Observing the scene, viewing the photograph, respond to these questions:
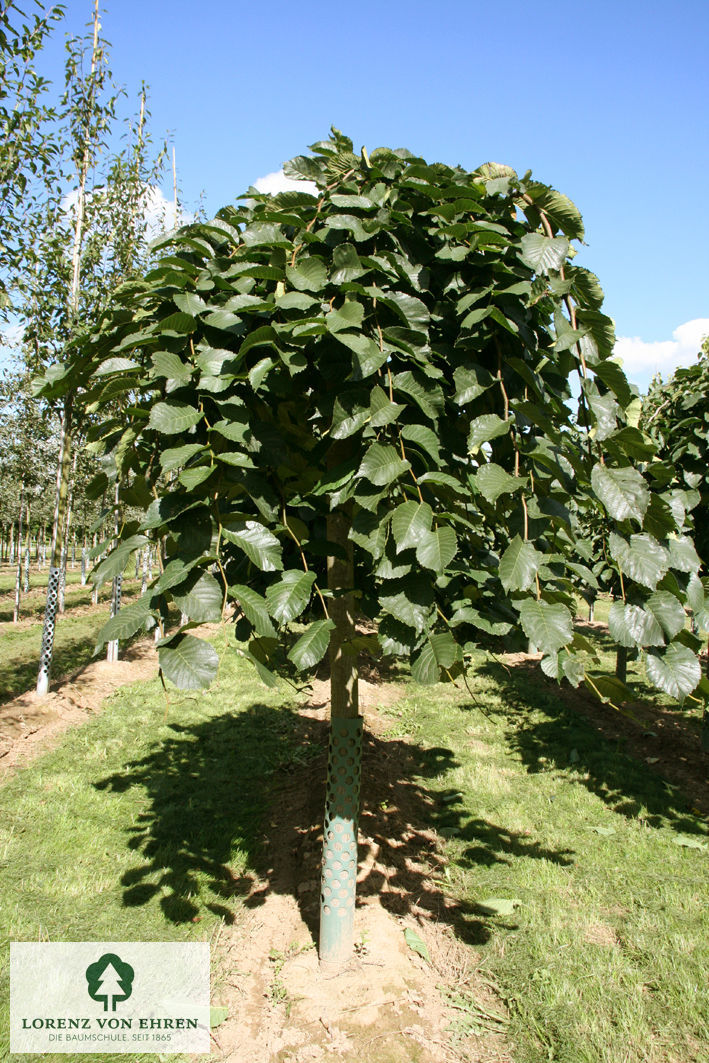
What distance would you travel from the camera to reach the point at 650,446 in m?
1.60

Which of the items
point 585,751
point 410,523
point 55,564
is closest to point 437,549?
point 410,523

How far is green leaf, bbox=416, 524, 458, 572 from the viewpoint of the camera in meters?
1.41

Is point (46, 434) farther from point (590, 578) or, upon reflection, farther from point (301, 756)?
point (590, 578)

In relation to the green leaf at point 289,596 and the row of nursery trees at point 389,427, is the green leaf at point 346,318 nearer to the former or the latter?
the row of nursery trees at point 389,427

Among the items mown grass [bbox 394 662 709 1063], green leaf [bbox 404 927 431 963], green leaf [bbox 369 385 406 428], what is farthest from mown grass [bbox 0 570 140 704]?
green leaf [bbox 369 385 406 428]

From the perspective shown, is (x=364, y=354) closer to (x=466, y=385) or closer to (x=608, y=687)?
(x=466, y=385)

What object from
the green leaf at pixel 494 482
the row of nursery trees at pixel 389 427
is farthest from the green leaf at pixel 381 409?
the green leaf at pixel 494 482

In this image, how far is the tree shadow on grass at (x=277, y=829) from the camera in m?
3.47

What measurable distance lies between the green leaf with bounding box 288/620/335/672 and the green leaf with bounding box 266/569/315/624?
6 centimetres

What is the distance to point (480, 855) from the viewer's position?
4.07m

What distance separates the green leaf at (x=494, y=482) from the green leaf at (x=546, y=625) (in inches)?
10.7

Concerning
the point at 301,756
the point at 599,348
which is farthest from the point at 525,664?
the point at 599,348

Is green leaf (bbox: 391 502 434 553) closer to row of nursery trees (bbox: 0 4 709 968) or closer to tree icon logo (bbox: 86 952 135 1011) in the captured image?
row of nursery trees (bbox: 0 4 709 968)

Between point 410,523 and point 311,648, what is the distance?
380 mm
